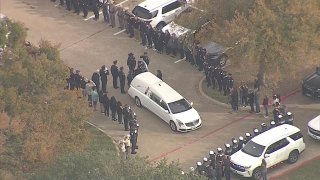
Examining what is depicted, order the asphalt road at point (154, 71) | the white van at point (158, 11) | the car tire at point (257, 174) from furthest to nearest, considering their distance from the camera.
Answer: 1. the white van at point (158, 11)
2. the asphalt road at point (154, 71)
3. the car tire at point (257, 174)

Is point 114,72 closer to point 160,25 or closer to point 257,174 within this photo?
point 160,25

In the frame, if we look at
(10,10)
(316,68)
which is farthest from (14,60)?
(10,10)

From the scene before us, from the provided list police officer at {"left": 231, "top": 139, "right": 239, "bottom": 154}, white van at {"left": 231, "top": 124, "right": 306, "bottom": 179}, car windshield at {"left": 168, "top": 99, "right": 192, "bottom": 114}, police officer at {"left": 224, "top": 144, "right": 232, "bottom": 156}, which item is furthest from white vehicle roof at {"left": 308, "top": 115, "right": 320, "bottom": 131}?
car windshield at {"left": 168, "top": 99, "right": 192, "bottom": 114}

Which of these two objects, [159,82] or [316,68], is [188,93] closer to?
[159,82]

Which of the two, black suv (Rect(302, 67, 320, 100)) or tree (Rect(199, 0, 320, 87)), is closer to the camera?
tree (Rect(199, 0, 320, 87))

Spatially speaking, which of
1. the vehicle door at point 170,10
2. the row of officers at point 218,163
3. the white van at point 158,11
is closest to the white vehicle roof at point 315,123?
the row of officers at point 218,163

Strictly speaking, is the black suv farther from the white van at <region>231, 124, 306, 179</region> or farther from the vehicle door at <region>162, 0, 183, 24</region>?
the vehicle door at <region>162, 0, 183, 24</region>

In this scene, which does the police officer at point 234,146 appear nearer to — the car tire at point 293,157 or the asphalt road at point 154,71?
the asphalt road at point 154,71
